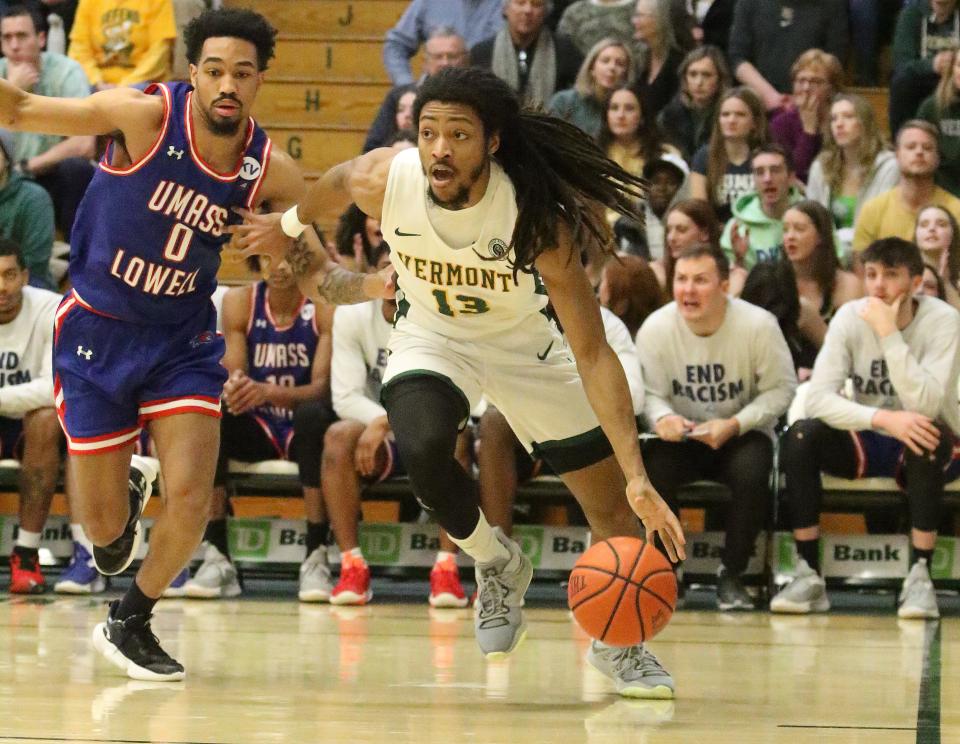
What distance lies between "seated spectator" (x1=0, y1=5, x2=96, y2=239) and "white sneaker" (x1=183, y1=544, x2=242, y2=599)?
9.08 ft

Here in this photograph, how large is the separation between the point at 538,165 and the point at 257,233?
0.95m

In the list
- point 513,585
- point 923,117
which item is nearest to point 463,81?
point 513,585

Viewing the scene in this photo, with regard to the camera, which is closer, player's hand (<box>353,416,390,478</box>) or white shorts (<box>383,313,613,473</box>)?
white shorts (<box>383,313,613,473</box>)

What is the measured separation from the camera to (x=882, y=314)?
698 cm

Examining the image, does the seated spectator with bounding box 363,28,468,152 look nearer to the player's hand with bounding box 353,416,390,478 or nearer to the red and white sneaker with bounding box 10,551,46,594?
the player's hand with bounding box 353,416,390,478

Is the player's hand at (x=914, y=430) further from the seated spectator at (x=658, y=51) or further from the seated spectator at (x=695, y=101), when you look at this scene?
the seated spectator at (x=658, y=51)

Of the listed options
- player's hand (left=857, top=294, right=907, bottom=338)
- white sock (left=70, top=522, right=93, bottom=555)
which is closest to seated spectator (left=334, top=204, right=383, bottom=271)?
white sock (left=70, top=522, right=93, bottom=555)

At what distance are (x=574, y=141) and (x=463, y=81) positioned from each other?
446mm

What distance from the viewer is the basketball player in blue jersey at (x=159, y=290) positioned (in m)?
4.75

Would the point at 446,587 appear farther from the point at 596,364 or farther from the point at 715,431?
the point at 596,364

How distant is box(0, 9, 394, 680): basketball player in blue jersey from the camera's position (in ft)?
15.6

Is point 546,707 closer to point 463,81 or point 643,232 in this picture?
point 463,81

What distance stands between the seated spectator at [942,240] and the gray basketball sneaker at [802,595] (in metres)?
1.78

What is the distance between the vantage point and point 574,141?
4.63 meters
